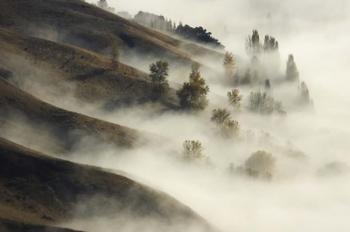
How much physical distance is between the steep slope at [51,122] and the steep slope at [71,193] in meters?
34.3

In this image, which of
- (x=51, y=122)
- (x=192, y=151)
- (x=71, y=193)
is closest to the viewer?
(x=71, y=193)

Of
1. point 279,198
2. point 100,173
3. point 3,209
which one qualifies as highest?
point 279,198

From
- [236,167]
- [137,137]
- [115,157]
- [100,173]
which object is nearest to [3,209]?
[100,173]

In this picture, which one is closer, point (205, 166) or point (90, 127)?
point (90, 127)

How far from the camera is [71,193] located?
12788 centimetres

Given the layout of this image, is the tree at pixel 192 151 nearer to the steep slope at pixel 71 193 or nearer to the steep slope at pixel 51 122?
the steep slope at pixel 51 122

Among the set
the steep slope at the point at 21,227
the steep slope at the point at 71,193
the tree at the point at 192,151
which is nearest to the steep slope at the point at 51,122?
the tree at the point at 192,151

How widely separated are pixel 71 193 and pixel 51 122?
47.2 m

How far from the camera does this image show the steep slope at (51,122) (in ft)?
542

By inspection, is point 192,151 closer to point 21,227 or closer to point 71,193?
point 71,193

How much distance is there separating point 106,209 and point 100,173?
872 centimetres

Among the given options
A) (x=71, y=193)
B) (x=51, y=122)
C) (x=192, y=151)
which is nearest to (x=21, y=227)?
(x=71, y=193)

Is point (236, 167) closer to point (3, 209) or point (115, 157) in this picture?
point (115, 157)

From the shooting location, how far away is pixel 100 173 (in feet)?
440
